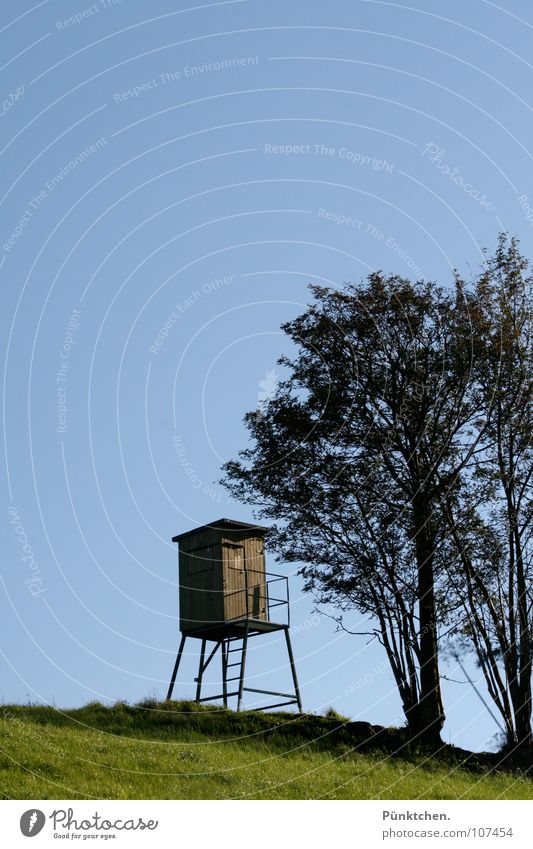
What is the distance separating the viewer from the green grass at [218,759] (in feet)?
63.4

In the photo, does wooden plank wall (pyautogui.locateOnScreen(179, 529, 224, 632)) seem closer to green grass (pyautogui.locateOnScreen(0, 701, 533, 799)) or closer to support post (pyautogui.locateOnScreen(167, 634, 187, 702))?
A: support post (pyautogui.locateOnScreen(167, 634, 187, 702))

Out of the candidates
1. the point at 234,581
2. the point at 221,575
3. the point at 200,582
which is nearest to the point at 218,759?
the point at 221,575

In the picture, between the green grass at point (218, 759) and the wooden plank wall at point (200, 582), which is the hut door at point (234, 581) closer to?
the wooden plank wall at point (200, 582)

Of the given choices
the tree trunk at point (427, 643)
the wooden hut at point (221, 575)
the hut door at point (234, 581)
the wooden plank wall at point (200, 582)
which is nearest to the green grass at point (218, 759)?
the tree trunk at point (427, 643)

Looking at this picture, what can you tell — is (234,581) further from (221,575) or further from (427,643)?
(427,643)

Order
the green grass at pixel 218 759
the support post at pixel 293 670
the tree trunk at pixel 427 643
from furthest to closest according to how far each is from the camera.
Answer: the support post at pixel 293 670, the tree trunk at pixel 427 643, the green grass at pixel 218 759

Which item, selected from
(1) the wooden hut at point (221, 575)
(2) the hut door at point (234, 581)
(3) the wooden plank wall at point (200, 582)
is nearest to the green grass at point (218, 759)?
(3) the wooden plank wall at point (200, 582)

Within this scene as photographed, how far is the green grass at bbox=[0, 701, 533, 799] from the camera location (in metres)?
19.3

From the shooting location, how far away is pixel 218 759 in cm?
2233

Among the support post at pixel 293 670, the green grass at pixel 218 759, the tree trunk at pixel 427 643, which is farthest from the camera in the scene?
the support post at pixel 293 670

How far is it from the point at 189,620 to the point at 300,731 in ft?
17.2

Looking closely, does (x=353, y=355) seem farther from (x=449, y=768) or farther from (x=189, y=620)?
(x=449, y=768)

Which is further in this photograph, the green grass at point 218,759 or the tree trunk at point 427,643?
the tree trunk at point 427,643

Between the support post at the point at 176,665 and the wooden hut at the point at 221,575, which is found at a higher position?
the wooden hut at the point at 221,575
